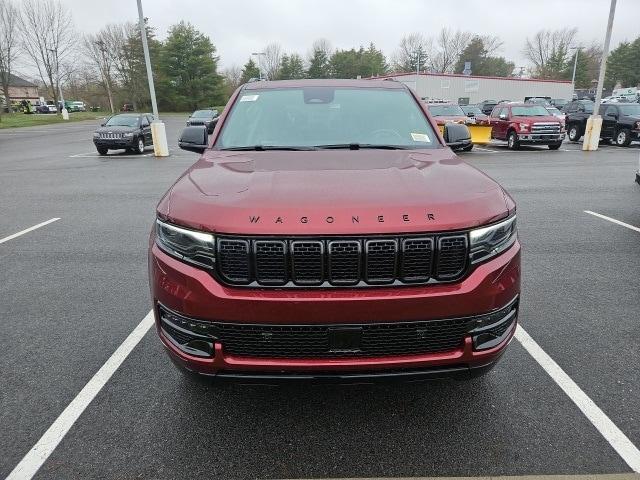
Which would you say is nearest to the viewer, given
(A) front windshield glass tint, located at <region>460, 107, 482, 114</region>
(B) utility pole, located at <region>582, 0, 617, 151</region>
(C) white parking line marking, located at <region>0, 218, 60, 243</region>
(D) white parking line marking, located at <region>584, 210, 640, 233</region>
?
(C) white parking line marking, located at <region>0, 218, 60, 243</region>

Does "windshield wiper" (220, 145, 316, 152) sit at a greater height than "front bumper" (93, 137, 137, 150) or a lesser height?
greater

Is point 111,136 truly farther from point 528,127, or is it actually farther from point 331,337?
point 331,337

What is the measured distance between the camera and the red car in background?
83.0 inches

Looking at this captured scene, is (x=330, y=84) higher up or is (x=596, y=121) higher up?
(x=330, y=84)

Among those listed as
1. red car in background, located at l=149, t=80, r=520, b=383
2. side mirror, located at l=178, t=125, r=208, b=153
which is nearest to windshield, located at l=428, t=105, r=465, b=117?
side mirror, located at l=178, t=125, r=208, b=153

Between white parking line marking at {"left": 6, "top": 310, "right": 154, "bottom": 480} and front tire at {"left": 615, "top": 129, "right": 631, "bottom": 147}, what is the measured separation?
68.1 feet

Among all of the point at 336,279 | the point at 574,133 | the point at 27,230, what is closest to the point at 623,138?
A: the point at 574,133

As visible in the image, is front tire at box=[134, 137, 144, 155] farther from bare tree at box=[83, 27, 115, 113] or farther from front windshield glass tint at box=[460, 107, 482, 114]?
bare tree at box=[83, 27, 115, 113]

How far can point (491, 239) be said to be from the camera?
2268 mm

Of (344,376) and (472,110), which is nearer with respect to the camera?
(344,376)

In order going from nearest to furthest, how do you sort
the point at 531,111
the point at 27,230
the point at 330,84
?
the point at 330,84, the point at 27,230, the point at 531,111

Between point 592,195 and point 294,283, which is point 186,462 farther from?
point 592,195

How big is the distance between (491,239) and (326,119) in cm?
182

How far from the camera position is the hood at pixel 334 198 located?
6.93 feet
